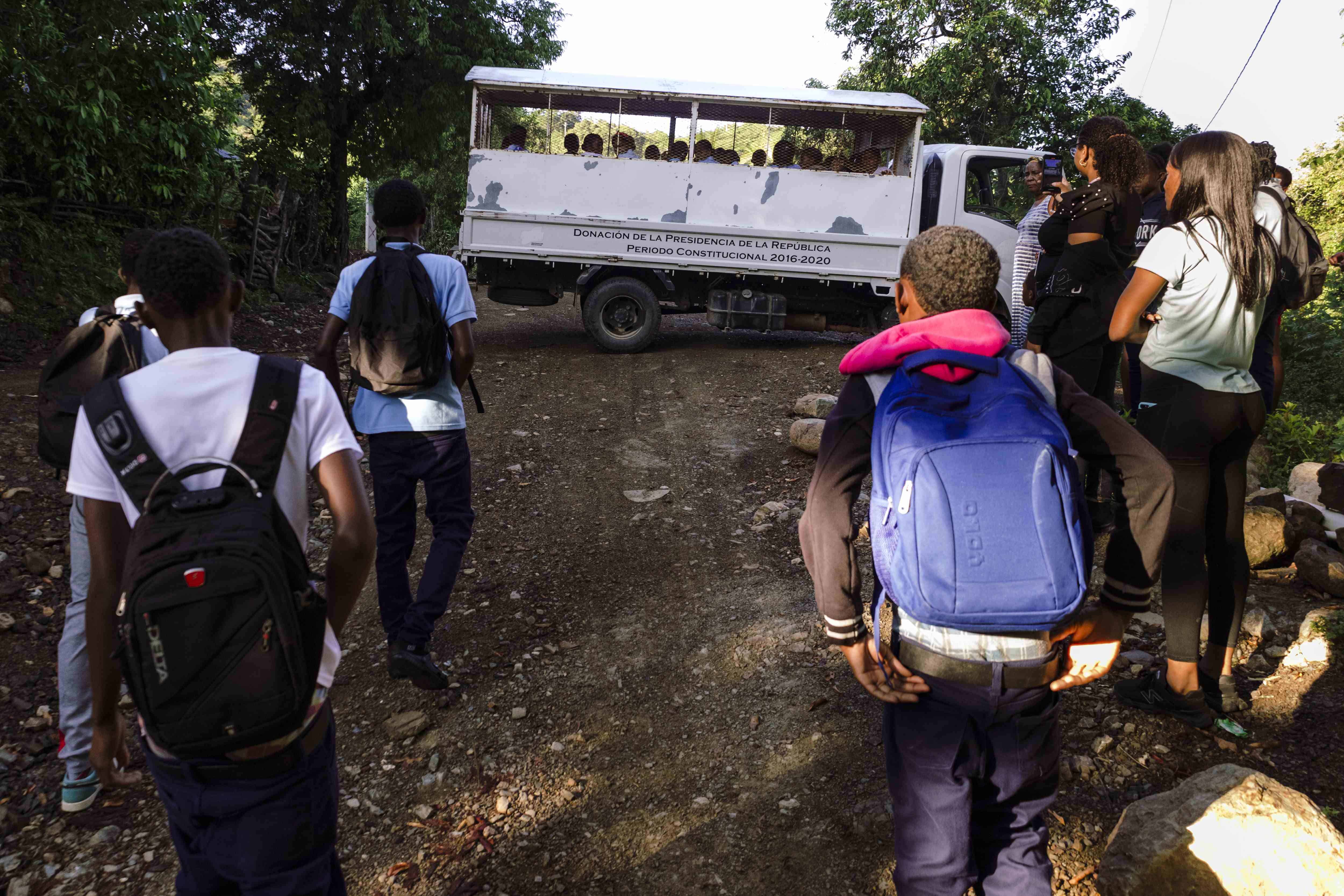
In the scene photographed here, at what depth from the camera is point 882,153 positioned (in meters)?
9.22

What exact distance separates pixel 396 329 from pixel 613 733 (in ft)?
5.14

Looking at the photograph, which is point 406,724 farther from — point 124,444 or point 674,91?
point 674,91

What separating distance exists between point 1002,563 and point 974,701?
27 cm

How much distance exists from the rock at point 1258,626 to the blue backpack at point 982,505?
2.56 metres

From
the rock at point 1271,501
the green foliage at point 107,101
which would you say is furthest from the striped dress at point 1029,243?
the green foliage at point 107,101

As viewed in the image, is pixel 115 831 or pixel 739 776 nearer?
pixel 115 831

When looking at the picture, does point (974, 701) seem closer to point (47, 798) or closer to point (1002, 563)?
point (1002, 563)

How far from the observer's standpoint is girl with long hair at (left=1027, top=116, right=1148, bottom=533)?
151 inches

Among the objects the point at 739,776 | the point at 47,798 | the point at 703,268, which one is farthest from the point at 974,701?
the point at 703,268

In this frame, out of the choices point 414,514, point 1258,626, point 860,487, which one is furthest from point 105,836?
point 1258,626

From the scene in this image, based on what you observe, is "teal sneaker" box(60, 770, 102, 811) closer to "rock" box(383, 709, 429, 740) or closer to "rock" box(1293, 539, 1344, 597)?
"rock" box(383, 709, 429, 740)

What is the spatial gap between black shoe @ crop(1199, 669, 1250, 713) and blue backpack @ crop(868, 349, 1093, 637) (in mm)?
1831

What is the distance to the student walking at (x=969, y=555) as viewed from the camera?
1.53 meters

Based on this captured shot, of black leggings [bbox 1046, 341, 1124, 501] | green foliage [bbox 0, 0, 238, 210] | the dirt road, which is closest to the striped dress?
black leggings [bbox 1046, 341, 1124, 501]
